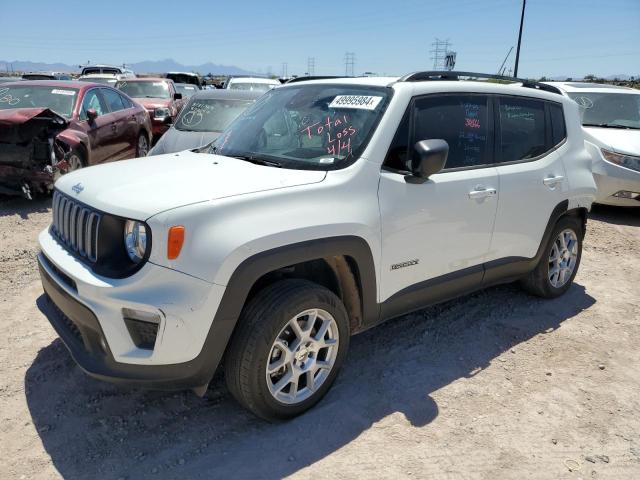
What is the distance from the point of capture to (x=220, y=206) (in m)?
2.48

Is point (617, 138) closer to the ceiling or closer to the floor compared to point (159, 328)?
closer to the ceiling

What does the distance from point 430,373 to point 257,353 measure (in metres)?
1.41

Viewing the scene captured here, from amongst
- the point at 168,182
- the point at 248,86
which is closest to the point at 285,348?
the point at 168,182

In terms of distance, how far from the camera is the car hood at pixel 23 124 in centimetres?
623

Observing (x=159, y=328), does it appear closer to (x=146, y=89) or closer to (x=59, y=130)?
(x=59, y=130)

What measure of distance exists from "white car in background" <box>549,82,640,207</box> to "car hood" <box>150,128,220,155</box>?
4.81 m

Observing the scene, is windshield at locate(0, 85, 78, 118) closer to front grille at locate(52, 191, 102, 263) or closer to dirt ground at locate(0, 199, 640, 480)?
→ dirt ground at locate(0, 199, 640, 480)

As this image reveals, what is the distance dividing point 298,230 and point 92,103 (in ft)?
21.9

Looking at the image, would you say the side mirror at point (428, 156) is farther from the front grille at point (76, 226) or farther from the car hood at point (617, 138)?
the car hood at point (617, 138)

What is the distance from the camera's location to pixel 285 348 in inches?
110

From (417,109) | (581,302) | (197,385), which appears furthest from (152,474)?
(581,302)

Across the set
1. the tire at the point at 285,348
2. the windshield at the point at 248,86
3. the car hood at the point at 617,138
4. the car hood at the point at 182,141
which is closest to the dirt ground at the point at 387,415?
the tire at the point at 285,348

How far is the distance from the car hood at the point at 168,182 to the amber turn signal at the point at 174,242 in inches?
5.0

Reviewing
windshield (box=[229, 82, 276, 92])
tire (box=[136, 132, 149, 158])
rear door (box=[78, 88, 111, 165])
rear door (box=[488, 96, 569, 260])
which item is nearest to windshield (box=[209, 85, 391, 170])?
rear door (box=[488, 96, 569, 260])
